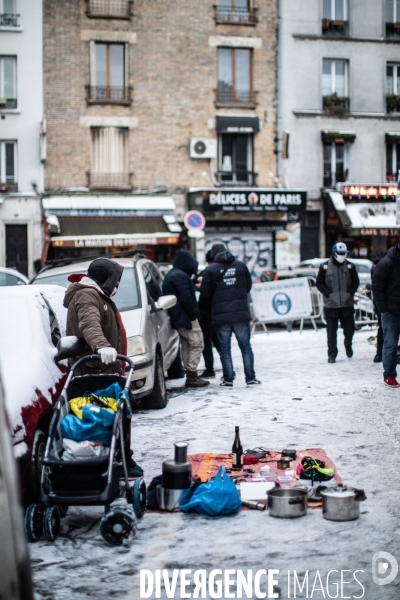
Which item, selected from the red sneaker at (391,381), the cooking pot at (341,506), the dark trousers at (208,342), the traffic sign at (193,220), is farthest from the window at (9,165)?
the cooking pot at (341,506)

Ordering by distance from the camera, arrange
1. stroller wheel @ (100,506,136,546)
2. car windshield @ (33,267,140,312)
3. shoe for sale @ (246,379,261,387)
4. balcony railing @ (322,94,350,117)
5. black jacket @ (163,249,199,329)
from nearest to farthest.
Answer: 1. stroller wheel @ (100,506,136,546)
2. car windshield @ (33,267,140,312)
3. black jacket @ (163,249,199,329)
4. shoe for sale @ (246,379,261,387)
5. balcony railing @ (322,94,350,117)

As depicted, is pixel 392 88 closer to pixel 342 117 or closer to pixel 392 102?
pixel 392 102

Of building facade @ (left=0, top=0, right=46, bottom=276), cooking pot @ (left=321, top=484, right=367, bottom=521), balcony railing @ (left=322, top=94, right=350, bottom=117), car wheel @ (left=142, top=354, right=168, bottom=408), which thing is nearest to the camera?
cooking pot @ (left=321, top=484, right=367, bottom=521)

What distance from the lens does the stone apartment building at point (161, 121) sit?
33781mm

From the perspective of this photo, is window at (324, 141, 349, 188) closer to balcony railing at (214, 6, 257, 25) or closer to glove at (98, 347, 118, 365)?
balcony railing at (214, 6, 257, 25)

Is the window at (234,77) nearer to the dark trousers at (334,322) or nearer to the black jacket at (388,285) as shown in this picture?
the dark trousers at (334,322)

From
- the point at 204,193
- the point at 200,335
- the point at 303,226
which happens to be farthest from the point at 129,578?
the point at 303,226

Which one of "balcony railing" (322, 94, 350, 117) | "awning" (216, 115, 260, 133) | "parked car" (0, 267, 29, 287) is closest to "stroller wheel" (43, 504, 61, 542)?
"parked car" (0, 267, 29, 287)

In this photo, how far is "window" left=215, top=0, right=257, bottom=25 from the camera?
3516cm

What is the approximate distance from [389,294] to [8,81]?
25116 millimetres

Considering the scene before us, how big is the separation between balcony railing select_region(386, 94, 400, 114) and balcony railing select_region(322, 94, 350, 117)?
180cm

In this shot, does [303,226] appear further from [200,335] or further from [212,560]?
[212,560]

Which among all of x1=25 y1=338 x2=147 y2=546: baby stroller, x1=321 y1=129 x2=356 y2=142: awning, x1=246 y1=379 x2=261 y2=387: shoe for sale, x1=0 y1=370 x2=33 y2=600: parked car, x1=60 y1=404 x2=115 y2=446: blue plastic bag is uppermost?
x1=321 y1=129 x2=356 y2=142: awning

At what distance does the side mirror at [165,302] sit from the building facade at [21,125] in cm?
2268
